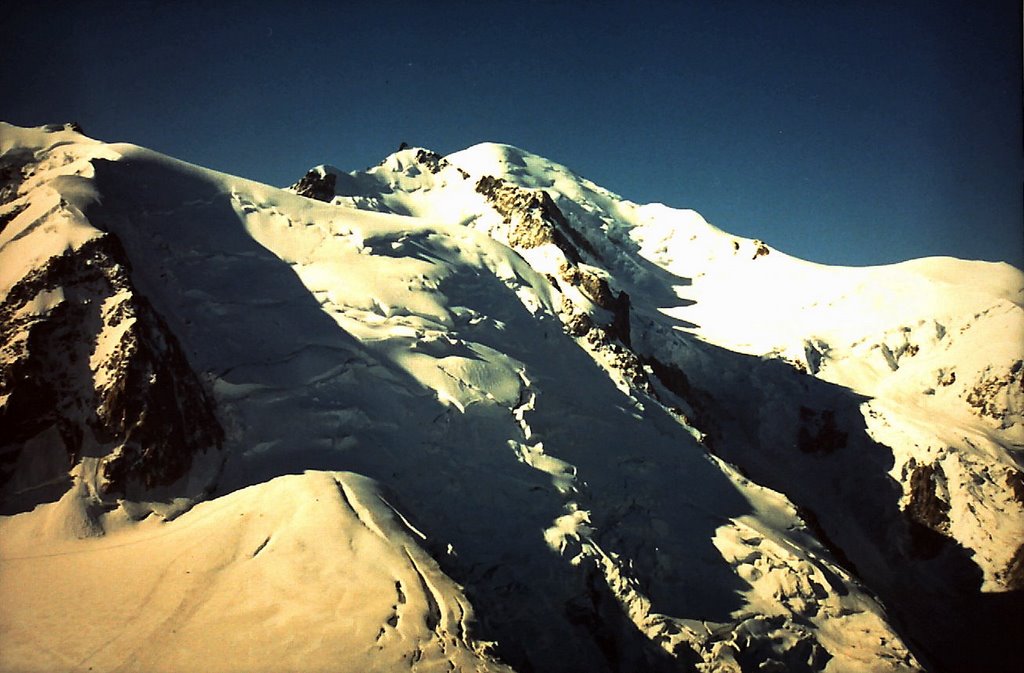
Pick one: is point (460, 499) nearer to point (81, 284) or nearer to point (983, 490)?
point (81, 284)

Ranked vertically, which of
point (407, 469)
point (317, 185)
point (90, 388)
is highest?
point (317, 185)

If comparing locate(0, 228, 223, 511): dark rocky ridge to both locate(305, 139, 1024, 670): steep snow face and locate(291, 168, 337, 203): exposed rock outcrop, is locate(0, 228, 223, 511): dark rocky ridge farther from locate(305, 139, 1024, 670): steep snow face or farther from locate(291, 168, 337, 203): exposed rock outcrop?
locate(291, 168, 337, 203): exposed rock outcrop

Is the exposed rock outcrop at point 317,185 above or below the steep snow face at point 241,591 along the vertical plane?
above

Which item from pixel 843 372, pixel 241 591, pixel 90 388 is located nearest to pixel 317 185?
pixel 90 388

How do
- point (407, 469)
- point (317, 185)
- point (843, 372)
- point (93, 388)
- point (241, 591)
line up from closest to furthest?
point (241, 591)
point (93, 388)
point (407, 469)
point (843, 372)
point (317, 185)

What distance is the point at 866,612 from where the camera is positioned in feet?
74.2

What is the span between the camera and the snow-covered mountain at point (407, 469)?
12.1m

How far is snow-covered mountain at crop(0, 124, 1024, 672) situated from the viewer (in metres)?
12.1

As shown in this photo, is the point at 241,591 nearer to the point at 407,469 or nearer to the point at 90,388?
the point at 407,469

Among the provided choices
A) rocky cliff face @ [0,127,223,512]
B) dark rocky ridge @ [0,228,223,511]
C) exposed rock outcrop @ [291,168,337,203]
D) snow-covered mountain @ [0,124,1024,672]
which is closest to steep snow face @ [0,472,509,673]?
snow-covered mountain @ [0,124,1024,672]

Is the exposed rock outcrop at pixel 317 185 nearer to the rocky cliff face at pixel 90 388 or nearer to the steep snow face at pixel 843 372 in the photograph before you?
the steep snow face at pixel 843 372

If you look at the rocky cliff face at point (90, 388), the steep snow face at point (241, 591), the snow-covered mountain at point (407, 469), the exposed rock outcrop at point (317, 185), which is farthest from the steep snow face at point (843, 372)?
the rocky cliff face at point (90, 388)

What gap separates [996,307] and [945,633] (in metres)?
27.3

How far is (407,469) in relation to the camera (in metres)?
19.3
